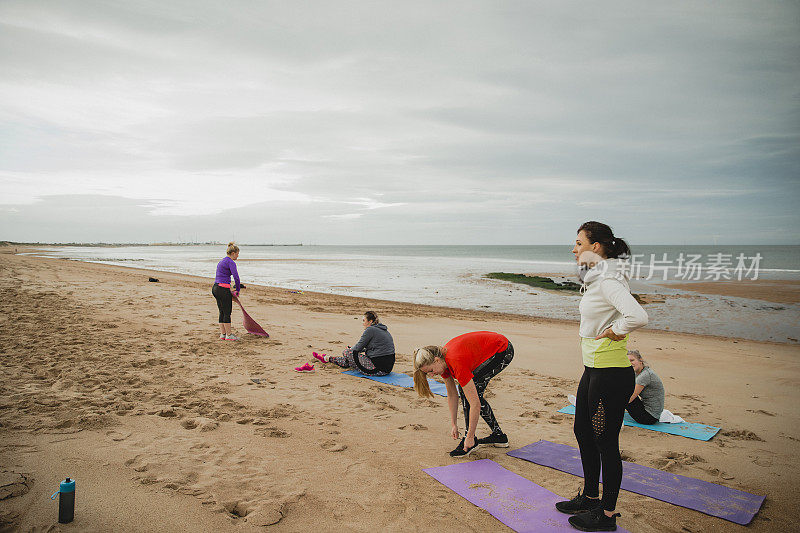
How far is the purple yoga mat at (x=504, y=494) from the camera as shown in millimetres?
3166

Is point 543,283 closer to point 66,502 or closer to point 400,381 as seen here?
point 400,381

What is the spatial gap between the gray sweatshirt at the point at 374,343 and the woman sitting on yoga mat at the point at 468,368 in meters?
2.71

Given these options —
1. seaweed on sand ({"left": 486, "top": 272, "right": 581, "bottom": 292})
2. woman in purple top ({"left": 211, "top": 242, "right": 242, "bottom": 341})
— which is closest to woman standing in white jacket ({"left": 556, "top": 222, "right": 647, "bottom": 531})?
woman in purple top ({"left": 211, "top": 242, "right": 242, "bottom": 341})

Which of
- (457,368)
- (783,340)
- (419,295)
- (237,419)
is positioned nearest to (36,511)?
(237,419)

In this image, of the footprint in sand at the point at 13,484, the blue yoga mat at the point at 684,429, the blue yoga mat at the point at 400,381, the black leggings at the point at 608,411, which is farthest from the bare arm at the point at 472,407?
the footprint in sand at the point at 13,484

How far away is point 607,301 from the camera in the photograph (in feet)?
9.36

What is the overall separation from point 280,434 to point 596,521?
302cm

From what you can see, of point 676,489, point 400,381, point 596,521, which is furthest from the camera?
point 400,381

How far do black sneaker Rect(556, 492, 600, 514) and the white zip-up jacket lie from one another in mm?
1275

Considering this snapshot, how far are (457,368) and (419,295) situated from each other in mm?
17670

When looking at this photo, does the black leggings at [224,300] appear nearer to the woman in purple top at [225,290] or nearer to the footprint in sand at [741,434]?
the woman in purple top at [225,290]

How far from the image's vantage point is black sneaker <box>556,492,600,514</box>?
319 cm

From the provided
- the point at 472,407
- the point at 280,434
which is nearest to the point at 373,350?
the point at 280,434

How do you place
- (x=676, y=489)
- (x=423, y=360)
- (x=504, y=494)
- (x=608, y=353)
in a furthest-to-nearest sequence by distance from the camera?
(x=423, y=360) → (x=676, y=489) → (x=504, y=494) → (x=608, y=353)
